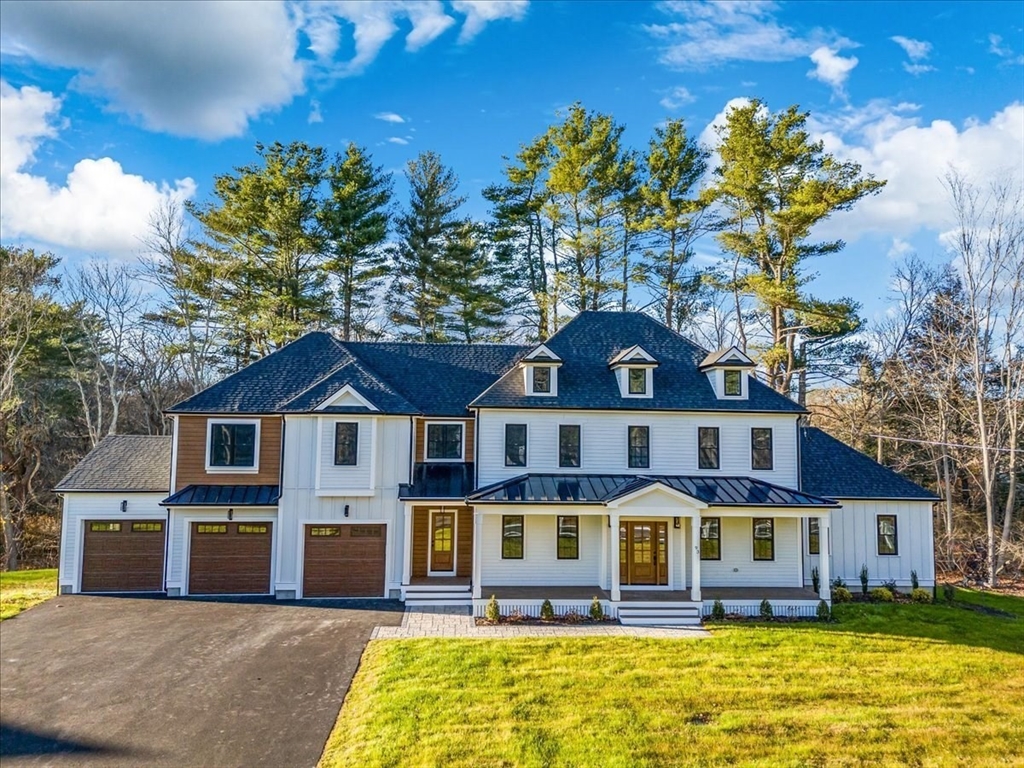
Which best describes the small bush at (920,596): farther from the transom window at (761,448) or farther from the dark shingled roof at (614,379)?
the dark shingled roof at (614,379)

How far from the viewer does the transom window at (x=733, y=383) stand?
17672 mm

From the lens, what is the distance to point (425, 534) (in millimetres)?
17125

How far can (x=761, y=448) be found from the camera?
17469 mm

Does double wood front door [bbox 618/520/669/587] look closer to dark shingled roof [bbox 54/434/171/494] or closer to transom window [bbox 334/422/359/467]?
transom window [bbox 334/422/359/467]

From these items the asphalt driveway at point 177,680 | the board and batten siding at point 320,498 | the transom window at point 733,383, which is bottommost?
the asphalt driveway at point 177,680

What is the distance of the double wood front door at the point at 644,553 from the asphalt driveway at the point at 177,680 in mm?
6295

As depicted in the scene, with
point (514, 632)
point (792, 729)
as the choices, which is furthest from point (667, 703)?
point (514, 632)

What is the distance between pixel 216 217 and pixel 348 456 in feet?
50.7

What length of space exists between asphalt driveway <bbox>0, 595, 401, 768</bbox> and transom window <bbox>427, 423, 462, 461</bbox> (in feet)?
15.2

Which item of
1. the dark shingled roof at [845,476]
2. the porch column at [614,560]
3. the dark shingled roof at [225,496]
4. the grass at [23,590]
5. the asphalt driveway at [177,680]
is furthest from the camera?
the dark shingled roof at [845,476]

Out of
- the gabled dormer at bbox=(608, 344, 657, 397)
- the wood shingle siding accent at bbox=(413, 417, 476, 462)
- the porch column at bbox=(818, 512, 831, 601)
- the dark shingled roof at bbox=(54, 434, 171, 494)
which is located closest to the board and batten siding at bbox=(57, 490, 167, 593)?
the dark shingled roof at bbox=(54, 434, 171, 494)

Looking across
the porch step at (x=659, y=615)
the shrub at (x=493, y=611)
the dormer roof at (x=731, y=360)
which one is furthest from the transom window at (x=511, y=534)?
the dormer roof at (x=731, y=360)

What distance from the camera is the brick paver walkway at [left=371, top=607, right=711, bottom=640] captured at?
12727 millimetres

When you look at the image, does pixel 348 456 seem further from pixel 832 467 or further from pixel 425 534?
pixel 832 467
